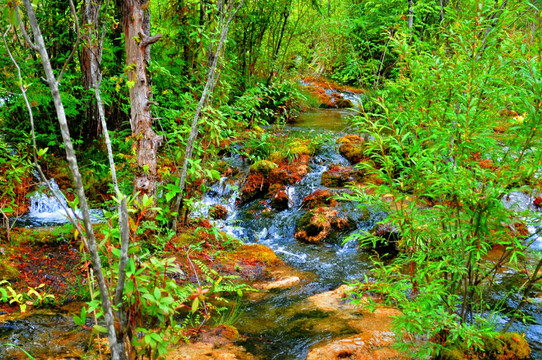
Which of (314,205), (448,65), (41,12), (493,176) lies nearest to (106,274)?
(493,176)

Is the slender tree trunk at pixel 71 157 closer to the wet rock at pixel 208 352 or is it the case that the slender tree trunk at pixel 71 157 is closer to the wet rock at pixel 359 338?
the wet rock at pixel 208 352

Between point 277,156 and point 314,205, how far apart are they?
6.66 ft

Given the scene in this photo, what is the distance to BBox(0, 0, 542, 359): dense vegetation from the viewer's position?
83.4 inches

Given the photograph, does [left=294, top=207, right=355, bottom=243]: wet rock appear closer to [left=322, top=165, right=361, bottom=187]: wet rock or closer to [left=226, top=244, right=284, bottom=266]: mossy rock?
[left=226, top=244, right=284, bottom=266]: mossy rock

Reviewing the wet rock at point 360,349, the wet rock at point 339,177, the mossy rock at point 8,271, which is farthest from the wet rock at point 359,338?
the wet rock at point 339,177

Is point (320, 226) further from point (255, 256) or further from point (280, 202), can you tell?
point (255, 256)

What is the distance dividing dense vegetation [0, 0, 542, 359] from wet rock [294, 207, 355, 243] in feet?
0.20

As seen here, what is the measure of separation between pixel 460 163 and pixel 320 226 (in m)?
4.51

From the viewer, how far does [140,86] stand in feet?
15.7

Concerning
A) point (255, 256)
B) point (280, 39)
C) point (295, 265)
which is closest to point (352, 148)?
point (280, 39)

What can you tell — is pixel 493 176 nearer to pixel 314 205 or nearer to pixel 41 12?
pixel 314 205

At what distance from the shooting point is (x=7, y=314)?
3695 millimetres

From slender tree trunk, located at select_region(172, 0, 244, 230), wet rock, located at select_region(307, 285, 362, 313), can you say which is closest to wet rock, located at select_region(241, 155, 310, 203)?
slender tree trunk, located at select_region(172, 0, 244, 230)

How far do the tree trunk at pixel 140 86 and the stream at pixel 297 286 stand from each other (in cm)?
95
